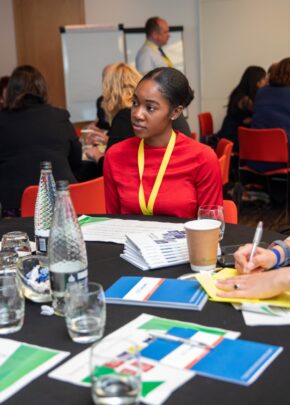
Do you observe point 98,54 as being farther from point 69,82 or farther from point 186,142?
point 186,142

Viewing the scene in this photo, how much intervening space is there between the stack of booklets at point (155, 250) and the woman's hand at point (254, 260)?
20 centimetres

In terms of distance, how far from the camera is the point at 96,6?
24.9 ft

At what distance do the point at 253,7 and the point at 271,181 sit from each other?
2.62 m

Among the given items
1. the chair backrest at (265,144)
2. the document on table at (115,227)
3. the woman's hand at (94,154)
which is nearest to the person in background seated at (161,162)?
the document on table at (115,227)

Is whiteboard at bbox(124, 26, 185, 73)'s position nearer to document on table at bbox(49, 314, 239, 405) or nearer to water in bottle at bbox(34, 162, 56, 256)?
water in bottle at bbox(34, 162, 56, 256)

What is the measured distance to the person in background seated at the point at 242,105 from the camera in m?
6.28

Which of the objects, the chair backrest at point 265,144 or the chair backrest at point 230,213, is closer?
the chair backrest at point 230,213

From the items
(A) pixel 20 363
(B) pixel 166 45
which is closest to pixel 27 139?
(A) pixel 20 363

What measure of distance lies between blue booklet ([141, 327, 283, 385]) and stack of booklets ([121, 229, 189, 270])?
1.45 ft

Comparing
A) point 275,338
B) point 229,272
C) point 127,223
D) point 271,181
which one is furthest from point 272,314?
point 271,181

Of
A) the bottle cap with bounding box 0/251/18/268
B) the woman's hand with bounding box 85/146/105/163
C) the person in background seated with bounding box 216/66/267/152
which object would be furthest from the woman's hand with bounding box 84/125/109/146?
the bottle cap with bounding box 0/251/18/268

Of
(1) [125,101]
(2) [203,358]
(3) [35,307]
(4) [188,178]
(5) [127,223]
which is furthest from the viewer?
(1) [125,101]

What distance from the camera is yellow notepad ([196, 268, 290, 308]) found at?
1299mm

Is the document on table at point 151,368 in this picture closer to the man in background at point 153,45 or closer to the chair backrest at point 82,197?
the chair backrest at point 82,197
